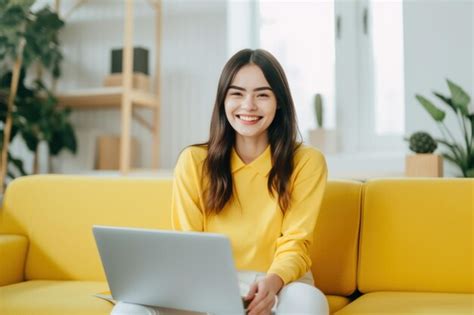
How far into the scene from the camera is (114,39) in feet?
11.2

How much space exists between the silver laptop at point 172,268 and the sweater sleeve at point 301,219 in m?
0.20

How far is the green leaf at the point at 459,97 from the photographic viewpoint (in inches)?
84.8

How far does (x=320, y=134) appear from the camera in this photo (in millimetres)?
2611

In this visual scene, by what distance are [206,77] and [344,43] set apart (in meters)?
0.88

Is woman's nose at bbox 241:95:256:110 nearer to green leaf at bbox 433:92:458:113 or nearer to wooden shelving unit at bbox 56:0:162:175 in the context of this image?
green leaf at bbox 433:92:458:113

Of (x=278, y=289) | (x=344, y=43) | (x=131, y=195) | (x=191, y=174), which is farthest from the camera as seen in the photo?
(x=344, y=43)

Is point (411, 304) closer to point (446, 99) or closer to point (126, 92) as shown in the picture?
point (446, 99)

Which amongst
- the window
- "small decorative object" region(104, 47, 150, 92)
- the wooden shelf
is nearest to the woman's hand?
the window

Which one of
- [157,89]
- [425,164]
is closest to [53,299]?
[425,164]

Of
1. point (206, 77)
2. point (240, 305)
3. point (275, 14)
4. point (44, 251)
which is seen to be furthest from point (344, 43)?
point (240, 305)

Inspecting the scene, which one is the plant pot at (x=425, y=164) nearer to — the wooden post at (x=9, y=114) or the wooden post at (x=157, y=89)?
the wooden post at (x=157, y=89)

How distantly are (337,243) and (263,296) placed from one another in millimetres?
492

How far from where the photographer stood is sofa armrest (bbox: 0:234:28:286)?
1546 mm

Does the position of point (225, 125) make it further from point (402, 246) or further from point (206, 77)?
point (206, 77)
